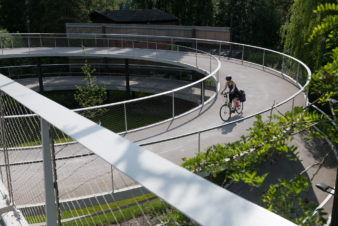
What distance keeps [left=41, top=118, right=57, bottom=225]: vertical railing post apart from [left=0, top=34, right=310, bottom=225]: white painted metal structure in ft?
0.39

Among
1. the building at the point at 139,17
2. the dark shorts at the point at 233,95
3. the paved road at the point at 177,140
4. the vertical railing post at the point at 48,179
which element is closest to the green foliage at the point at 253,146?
the paved road at the point at 177,140

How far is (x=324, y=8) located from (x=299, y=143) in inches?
206

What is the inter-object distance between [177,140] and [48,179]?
670 centimetres

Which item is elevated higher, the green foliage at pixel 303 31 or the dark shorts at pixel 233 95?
the green foliage at pixel 303 31

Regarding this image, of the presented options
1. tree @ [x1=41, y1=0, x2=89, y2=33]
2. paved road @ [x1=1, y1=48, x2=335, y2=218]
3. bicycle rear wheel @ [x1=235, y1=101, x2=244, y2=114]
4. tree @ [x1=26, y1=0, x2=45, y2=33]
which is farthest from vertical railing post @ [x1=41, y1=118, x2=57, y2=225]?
tree @ [x1=26, y1=0, x2=45, y2=33]

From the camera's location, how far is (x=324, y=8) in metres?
3.38

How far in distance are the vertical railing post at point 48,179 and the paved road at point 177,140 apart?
25cm

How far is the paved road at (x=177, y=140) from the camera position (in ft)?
8.87

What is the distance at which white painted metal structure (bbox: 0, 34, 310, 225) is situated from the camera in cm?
88

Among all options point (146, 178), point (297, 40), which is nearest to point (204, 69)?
point (297, 40)

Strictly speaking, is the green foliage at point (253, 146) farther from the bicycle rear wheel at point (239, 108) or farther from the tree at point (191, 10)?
the tree at point (191, 10)

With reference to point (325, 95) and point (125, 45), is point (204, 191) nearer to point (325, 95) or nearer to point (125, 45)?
point (325, 95)

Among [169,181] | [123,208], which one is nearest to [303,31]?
[123,208]

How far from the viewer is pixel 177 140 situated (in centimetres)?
830
